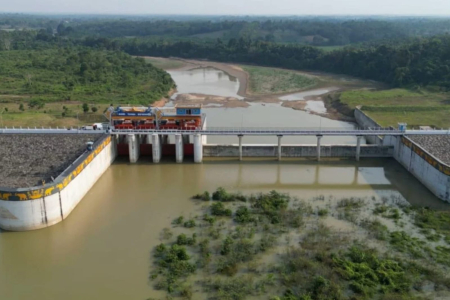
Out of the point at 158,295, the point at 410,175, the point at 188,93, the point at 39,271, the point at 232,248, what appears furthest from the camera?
the point at 188,93

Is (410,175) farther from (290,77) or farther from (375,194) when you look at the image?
(290,77)

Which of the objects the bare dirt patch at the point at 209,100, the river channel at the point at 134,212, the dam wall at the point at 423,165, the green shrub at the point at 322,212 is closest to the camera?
the river channel at the point at 134,212

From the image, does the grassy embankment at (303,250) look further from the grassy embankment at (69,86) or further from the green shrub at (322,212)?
the grassy embankment at (69,86)

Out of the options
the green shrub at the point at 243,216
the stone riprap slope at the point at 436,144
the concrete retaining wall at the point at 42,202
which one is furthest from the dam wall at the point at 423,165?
the concrete retaining wall at the point at 42,202

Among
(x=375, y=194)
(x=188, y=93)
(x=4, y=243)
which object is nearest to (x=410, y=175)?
(x=375, y=194)

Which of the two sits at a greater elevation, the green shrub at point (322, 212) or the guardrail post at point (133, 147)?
the guardrail post at point (133, 147)

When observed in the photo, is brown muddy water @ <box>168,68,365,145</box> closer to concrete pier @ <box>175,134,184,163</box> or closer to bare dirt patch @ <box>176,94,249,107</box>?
bare dirt patch @ <box>176,94,249,107</box>
